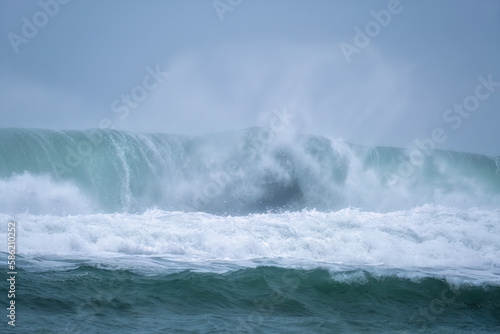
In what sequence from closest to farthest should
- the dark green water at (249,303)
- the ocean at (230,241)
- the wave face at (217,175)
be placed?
the dark green water at (249,303), the ocean at (230,241), the wave face at (217,175)

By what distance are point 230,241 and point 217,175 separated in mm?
10738

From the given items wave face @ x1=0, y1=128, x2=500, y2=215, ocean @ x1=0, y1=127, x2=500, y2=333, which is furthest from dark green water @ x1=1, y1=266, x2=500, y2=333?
wave face @ x1=0, y1=128, x2=500, y2=215

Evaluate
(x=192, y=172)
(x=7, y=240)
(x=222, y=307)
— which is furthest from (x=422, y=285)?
(x=192, y=172)

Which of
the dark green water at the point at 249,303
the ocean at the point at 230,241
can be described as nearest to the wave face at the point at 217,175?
the ocean at the point at 230,241

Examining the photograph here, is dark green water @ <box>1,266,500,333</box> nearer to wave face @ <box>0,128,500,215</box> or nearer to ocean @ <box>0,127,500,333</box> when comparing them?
ocean @ <box>0,127,500,333</box>

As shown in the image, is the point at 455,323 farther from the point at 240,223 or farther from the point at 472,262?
the point at 240,223

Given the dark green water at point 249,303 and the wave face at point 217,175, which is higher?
the wave face at point 217,175

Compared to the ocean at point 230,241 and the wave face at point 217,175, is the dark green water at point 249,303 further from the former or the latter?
the wave face at point 217,175

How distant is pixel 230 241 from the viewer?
981cm

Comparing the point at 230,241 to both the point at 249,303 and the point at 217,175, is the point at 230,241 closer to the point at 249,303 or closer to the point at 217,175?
the point at 249,303

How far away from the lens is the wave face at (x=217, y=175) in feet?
54.3

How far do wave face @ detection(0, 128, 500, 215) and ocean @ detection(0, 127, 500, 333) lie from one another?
0.21ft

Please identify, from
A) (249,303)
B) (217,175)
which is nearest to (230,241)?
(249,303)

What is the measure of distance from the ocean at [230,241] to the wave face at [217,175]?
64mm
